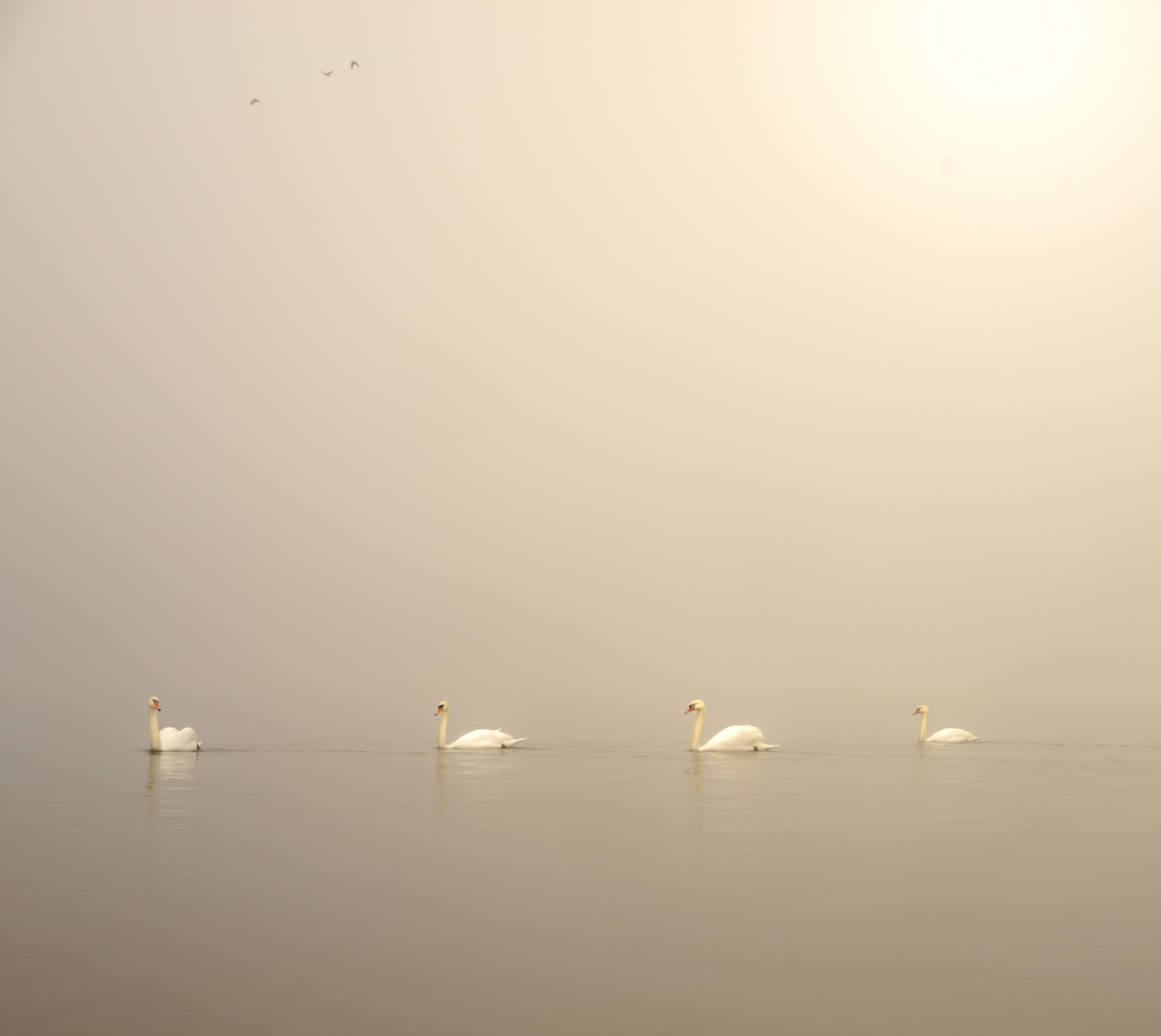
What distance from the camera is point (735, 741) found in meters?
27.3

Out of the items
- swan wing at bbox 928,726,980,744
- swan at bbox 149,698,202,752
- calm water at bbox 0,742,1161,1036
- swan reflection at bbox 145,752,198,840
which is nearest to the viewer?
calm water at bbox 0,742,1161,1036

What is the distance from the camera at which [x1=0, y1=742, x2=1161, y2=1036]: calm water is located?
8.91 m

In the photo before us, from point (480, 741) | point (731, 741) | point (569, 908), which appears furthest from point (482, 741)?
point (569, 908)

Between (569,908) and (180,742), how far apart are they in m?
15.0

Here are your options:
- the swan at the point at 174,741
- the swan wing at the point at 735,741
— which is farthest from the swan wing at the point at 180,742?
the swan wing at the point at 735,741

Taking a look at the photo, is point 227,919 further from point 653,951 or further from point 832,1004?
point 832,1004

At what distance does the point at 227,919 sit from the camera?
1095 cm

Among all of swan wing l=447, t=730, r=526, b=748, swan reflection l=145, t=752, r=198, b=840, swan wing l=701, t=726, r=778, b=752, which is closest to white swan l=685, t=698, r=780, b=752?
swan wing l=701, t=726, r=778, b=752

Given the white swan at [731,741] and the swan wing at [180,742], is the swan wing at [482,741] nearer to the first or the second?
the white swan at [731,741]

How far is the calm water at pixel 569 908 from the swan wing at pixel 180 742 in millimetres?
3883

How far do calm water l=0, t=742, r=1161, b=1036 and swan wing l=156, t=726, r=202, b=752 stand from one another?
12.7 ft

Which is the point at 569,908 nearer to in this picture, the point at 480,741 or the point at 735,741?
the point at 480,741

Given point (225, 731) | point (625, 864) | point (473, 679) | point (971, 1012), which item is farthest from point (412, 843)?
point (473, 679)

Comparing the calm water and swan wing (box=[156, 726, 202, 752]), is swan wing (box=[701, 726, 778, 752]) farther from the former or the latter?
swan wing (box=[156, 726, 202, 752])
